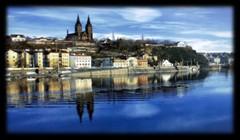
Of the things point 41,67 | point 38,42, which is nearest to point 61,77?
point 41,67

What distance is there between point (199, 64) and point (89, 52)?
10.6 m

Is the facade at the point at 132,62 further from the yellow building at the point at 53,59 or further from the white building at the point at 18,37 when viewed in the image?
the white building at the point at 18,37

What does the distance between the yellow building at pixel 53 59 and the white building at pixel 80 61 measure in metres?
1.41

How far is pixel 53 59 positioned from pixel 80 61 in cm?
229

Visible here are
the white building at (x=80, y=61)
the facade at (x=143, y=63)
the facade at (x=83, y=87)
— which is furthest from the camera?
the facade at (x=143, y=63)

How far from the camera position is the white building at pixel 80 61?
73.1ft

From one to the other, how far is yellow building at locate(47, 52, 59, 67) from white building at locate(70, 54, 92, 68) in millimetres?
1408

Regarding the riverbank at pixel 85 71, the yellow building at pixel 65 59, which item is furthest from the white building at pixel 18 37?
the riverbank at pixel 85 71

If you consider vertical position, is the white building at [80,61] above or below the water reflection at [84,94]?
above
